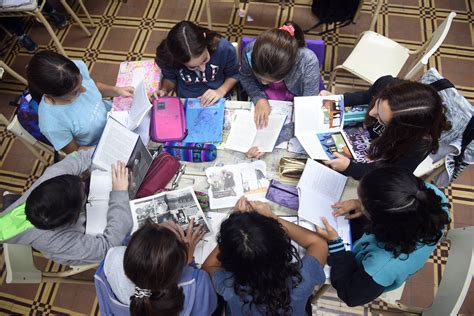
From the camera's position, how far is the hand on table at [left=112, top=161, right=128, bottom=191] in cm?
162

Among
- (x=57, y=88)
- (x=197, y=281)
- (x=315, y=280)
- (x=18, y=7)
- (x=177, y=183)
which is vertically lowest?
(x=197, y=281)

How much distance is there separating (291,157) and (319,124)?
0.24m

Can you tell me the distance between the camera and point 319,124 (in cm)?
182

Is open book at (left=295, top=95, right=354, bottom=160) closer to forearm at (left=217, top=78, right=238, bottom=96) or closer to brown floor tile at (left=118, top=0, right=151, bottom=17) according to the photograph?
forearm at (left=217, top=78, right=238, bottom=96)

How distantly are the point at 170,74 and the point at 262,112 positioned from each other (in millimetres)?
680

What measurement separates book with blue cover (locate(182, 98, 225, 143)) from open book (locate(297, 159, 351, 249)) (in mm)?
508

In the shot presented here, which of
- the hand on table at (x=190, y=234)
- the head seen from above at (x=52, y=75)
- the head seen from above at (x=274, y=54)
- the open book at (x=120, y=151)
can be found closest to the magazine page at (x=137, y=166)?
the open book at (x=120, y=151)

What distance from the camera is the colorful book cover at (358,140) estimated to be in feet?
5.82

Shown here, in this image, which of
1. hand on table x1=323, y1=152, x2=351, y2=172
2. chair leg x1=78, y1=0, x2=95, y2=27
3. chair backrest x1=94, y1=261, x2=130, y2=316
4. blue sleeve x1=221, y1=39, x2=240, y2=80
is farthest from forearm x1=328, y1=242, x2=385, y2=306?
chair leg x1=78, y1=0, x2=95, y2=27

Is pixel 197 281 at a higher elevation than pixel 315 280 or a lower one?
lower

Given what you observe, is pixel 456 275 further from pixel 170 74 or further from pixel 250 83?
pixel 170 74

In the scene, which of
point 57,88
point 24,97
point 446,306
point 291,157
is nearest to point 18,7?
point 24,97

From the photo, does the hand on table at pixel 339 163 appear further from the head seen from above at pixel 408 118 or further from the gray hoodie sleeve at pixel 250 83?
the gray hoodie sleeve at pixel 250 83

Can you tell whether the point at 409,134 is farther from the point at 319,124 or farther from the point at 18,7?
the point at 18,7
